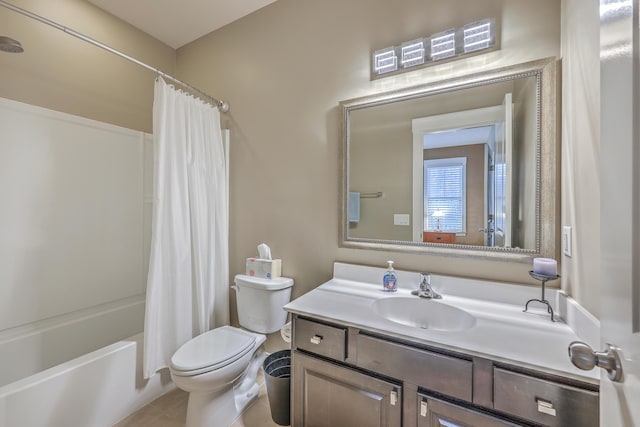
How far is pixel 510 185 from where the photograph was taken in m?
1.31

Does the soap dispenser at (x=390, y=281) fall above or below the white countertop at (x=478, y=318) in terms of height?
above

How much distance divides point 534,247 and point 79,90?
3.05 m

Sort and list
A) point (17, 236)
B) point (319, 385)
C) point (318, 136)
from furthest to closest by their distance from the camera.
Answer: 1. point (318, 136)
2. point (17, 236)
3. point (319, 385)

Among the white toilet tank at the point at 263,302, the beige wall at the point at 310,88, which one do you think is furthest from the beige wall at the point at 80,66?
the white toilet tank at the point at 263,302

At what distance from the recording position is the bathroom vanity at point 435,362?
0.82m

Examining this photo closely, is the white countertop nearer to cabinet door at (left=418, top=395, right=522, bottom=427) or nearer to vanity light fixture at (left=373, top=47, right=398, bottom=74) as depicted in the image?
cabinet door at (left=418, top=395, right=522, bottom=427)

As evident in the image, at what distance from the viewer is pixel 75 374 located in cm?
138

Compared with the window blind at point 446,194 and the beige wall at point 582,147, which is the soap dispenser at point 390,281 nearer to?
the window blind at point 446,194

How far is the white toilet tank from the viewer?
177 centimetres

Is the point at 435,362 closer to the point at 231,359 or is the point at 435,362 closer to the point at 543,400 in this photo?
the point at 543,400

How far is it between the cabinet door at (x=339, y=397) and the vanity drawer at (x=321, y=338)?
5 centimetres

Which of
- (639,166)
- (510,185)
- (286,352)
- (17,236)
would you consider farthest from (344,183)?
(17,236)

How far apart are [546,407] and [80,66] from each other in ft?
10.5

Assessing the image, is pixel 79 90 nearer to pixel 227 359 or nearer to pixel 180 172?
pixel 180 172
